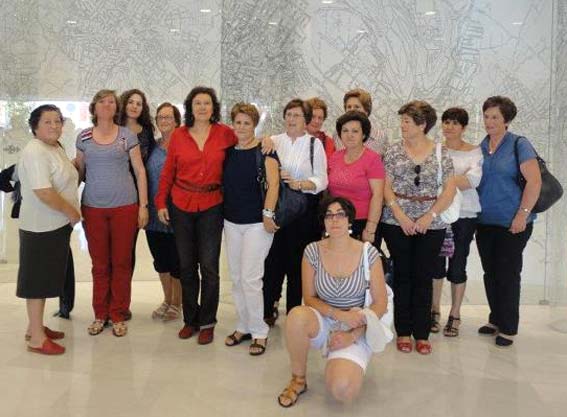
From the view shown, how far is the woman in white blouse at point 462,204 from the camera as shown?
11.5 ft

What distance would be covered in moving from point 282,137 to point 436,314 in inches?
66.8

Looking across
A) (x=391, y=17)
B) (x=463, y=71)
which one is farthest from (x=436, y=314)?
(x=391, y=17)

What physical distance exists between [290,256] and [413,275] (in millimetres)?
807

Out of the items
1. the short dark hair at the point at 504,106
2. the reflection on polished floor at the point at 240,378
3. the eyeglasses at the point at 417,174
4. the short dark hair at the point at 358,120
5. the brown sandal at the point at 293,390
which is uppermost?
the short dark hair at the point at 504,106

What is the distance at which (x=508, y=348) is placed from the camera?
351 cm

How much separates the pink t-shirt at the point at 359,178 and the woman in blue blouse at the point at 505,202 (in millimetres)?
817

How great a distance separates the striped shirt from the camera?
2686 mm

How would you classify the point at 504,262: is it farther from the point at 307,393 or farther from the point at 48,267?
the point at 48,267

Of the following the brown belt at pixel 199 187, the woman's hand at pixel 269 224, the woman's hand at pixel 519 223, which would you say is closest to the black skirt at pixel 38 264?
the brown belt at pixel 199 187

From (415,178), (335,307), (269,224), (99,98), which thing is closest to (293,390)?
(335,307)

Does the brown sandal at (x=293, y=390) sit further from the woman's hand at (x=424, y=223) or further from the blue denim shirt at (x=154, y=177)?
the blue denim shirt at (x=154, y=177)

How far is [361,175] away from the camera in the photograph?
328 centimetres

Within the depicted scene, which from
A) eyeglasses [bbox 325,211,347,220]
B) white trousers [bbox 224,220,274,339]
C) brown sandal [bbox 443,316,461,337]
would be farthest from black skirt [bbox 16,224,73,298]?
brown sandal [bbox 443,316,461,337]

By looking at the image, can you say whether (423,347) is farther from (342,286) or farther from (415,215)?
(342,286)
